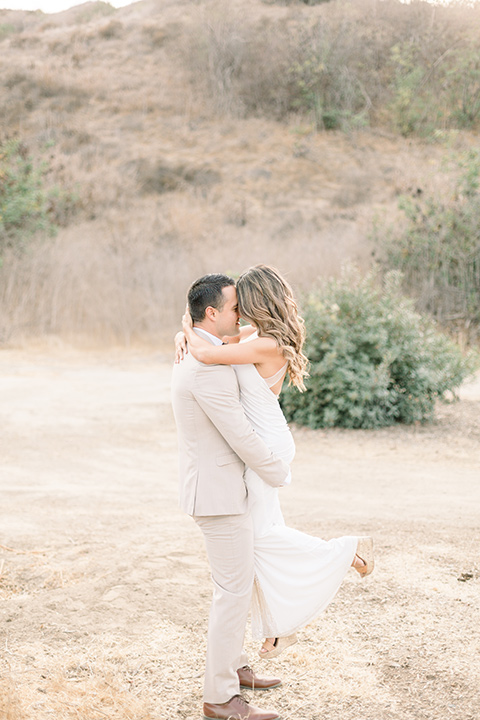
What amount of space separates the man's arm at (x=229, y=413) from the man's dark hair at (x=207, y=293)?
26cm

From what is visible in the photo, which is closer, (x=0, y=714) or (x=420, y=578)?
(x=0, y=714)

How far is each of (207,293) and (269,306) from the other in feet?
0.85

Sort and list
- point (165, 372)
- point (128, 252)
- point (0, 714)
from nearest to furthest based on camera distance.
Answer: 1. point (0, 714)
2. point (165, 372)
3. point (128, 252)

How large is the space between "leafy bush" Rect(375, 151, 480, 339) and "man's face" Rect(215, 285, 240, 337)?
12.4 metres

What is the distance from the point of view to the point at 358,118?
105 ft

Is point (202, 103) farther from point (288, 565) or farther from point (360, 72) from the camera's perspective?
point (288, 565)

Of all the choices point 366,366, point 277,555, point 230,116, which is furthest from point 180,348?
point 230,116

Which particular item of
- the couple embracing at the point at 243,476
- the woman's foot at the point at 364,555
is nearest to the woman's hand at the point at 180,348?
the couple embracing at the point at 243,476

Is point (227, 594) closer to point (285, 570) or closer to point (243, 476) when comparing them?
point (285, 570)

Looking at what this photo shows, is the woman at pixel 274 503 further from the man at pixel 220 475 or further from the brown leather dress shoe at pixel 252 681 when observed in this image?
the brown leather dress shoe at pixel 252 681

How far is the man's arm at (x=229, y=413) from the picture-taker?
273cm

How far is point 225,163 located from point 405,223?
1564 centimetres

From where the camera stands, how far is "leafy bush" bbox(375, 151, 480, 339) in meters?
14.9

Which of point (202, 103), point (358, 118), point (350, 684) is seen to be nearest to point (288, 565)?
point (350, 684)
